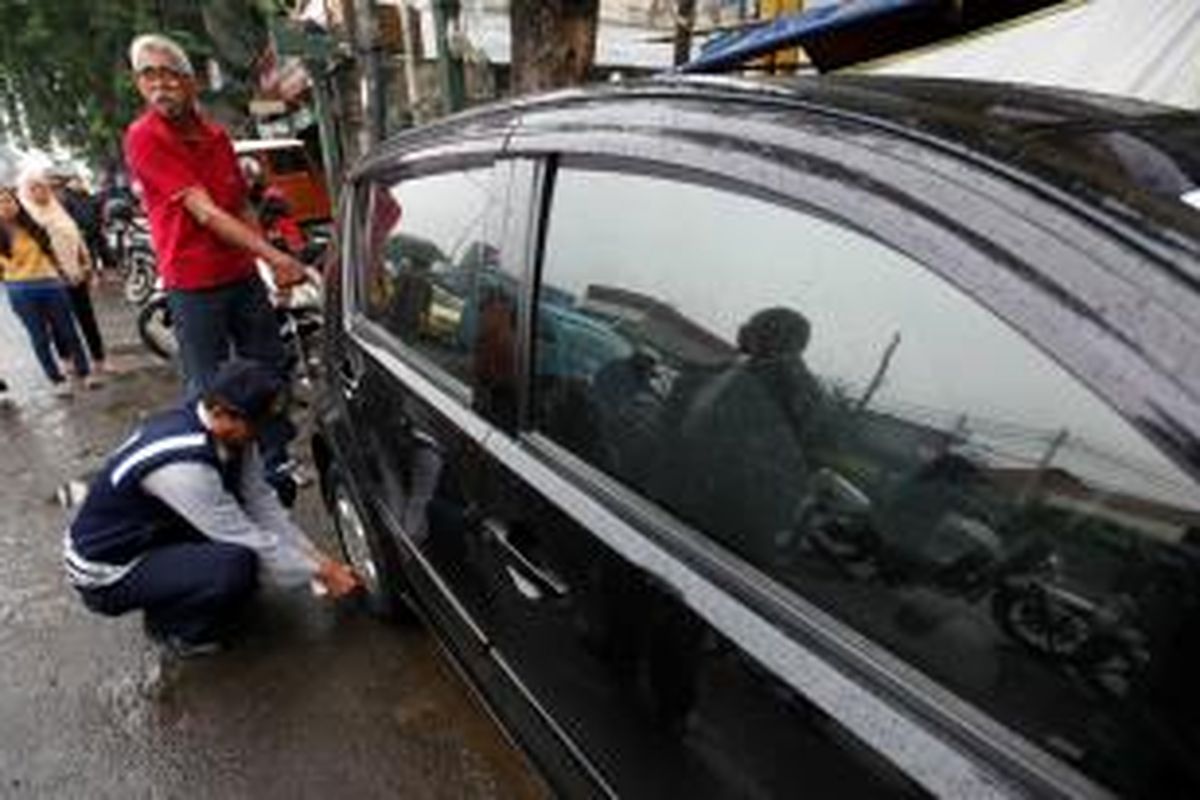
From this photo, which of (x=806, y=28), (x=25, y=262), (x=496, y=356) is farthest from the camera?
(x=25, y=262)

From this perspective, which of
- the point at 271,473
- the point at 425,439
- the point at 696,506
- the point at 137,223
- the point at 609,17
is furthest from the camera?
the point at 609,17

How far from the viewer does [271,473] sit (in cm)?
431

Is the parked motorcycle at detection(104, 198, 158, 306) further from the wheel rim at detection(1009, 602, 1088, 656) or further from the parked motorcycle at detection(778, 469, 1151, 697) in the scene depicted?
the wheel rim at detection(1009, 602, 1088, 656)

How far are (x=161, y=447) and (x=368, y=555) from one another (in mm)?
745

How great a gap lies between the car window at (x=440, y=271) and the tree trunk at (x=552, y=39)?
2.81 metres

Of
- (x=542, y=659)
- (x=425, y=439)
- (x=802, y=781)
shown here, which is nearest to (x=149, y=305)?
(x=425, y=439)

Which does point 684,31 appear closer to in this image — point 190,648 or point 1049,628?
point 190,648

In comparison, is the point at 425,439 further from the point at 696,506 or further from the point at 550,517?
the point at 696,506

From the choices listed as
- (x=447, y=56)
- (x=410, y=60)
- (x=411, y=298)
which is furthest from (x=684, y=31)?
(x=411, y=298)

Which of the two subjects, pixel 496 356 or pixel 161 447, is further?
pixel 161 447

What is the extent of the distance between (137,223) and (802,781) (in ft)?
43.7

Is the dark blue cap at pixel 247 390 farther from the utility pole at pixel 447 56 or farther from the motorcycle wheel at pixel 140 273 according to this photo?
the motorcycle wheel at pixel 140 273

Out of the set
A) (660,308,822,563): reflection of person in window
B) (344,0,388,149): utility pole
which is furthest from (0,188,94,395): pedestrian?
(660,308,822,563): reflection of person in window

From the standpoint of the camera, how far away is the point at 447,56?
26.2 feet
